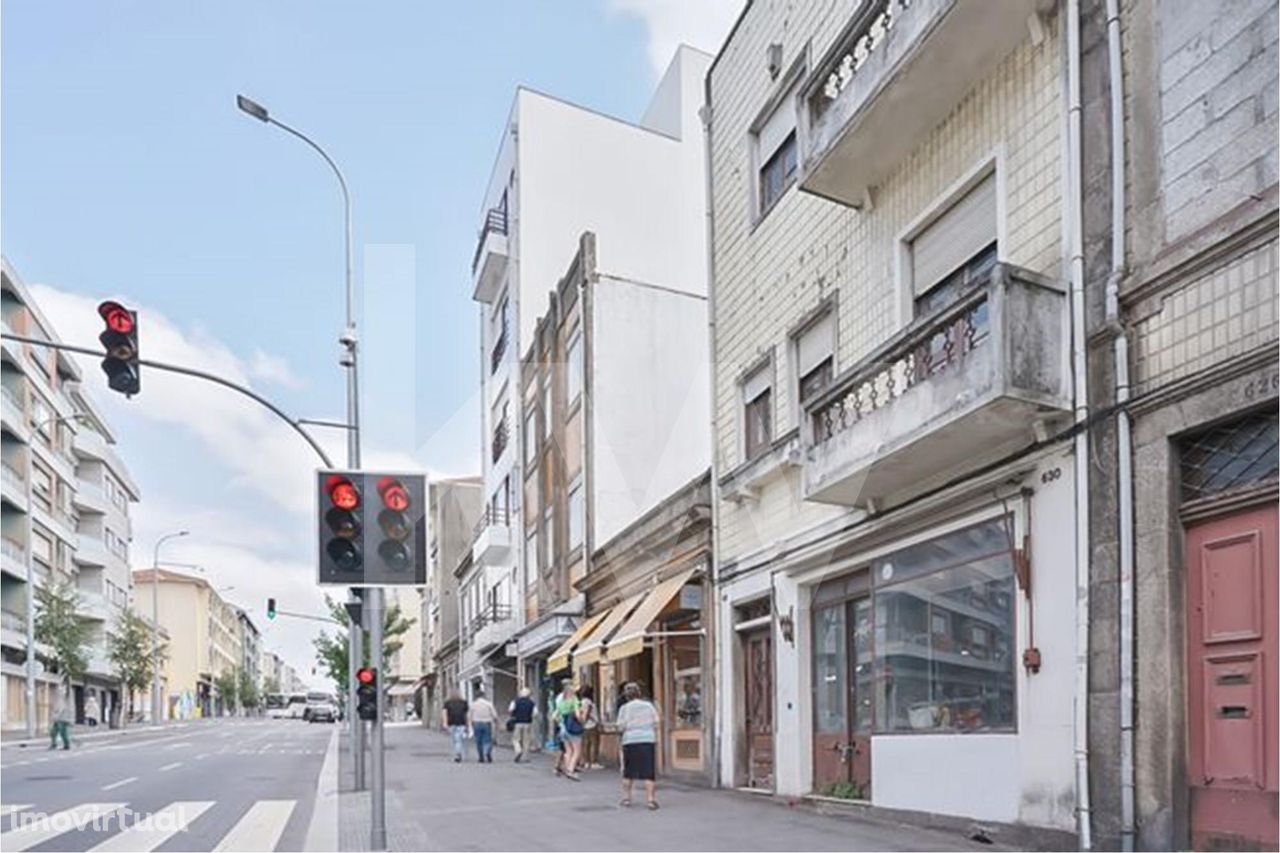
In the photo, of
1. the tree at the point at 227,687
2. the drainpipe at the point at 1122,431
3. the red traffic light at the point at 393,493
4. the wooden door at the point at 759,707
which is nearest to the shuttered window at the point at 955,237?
the drainpipe at the point at 1122,431

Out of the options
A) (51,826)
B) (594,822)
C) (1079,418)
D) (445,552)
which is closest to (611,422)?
(594,822)

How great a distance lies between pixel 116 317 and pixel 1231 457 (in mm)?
11044

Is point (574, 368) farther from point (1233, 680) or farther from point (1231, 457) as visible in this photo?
point (1233, 680)

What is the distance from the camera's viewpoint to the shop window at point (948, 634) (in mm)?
10320

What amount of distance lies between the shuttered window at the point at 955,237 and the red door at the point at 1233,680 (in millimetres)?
4006

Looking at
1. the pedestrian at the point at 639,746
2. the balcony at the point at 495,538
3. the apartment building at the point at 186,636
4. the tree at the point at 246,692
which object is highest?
the balcony at the point at 495,538

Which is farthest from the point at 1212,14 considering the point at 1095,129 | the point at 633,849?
the point at 633,849

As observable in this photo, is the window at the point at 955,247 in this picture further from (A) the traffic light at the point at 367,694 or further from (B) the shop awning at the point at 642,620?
(B) the shop awning at the point at 642,620

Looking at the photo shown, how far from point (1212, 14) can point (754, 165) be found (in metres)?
9.37

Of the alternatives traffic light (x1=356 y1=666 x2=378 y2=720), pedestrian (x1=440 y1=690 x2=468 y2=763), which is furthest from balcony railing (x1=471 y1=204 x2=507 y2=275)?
traffic light (x1=356 y1=666 x2=378 y2=720)

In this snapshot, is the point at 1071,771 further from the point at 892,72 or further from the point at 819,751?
the point at 892,72

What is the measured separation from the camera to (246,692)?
13200cm

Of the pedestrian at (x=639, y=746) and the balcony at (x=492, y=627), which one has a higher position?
the pedestrian at (x=639, y=746)

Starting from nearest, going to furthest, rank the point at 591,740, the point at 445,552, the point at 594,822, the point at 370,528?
the point at 370,528, the point at 594,822, the point at 591,740, the point at 445,552
